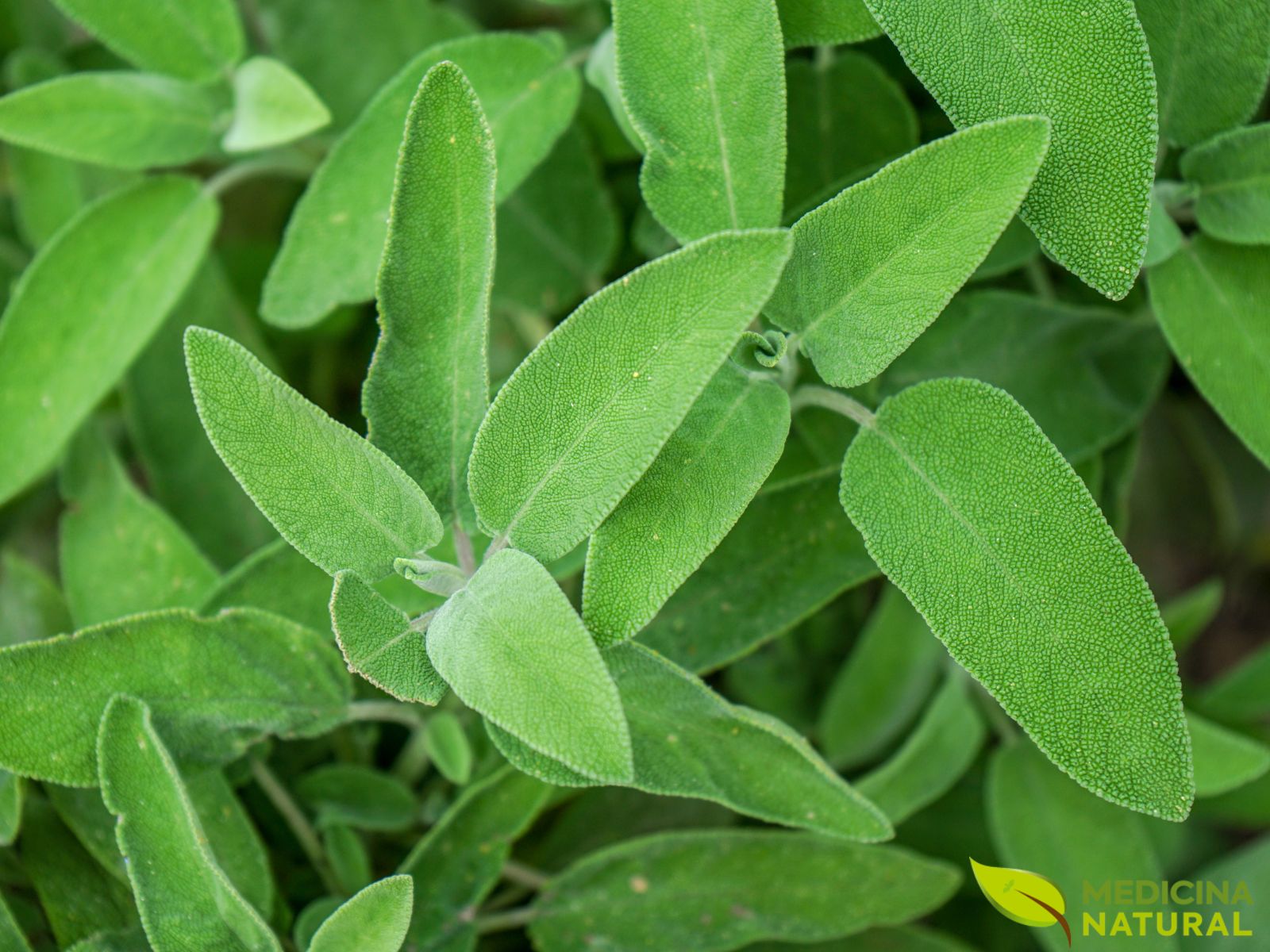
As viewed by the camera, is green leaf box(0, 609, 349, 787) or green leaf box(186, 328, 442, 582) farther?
green leaf box(0, 609, 349, 787)

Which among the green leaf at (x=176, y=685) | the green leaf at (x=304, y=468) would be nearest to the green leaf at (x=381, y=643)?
the green leaf at (x=304, y=468)

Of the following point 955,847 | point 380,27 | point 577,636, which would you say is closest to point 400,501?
point 577,636

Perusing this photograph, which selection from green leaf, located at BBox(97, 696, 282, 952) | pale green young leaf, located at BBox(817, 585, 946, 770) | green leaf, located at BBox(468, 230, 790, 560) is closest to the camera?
green leaf, located at BBox(468, 230, 790, 560)

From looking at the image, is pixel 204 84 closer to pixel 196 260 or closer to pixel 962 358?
pixel 196 260

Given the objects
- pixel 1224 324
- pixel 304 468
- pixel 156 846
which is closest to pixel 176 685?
pixel 156 846

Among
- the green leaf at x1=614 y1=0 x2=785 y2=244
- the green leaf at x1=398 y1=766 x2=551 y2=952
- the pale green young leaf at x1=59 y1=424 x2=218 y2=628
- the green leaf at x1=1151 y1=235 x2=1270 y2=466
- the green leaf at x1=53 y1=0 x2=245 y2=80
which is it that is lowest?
the green leaf at x1=398 y1=766 x2=551 y2=952

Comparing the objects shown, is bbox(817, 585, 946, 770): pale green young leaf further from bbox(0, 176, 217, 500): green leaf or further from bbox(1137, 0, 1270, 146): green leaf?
bbox(0, 176, 217, 500): green leaf

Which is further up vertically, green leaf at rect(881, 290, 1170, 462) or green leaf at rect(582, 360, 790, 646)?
green leaf at rect(582, 360, 790, 646)

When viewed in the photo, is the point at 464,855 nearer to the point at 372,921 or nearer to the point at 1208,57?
the point at 372,921

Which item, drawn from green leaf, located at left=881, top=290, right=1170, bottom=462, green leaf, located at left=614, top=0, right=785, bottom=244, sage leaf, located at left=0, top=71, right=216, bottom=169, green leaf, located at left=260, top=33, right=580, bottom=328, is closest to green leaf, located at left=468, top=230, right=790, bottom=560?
green leaf, located at left=614, top=0, right=785, bottom=244
